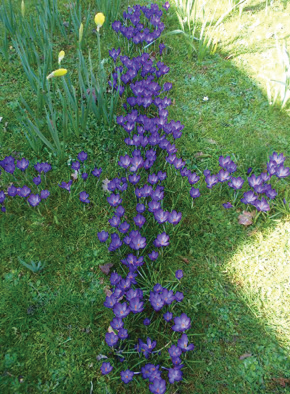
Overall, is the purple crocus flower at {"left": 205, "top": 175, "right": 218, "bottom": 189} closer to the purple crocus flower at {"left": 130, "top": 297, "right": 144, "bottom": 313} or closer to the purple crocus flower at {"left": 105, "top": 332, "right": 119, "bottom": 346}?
the purple crocus flower at {"left": 130, "top": 297, "right": 144, "bottom": 313}

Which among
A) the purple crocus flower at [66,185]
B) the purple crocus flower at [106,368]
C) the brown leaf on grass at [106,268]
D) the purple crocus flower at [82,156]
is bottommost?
the purple crocus flower at [106,368]

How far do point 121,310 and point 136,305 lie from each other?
81 millimetres

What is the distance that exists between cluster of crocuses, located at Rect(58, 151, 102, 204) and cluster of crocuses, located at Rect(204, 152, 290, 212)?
0.81 meters

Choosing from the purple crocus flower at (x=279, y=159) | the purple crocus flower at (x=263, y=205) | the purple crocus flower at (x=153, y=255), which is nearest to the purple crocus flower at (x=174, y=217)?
the purple crocus flower at (x=153, y=255)

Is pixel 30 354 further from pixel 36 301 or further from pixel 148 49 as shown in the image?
pixel 148 49

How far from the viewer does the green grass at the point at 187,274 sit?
169 cm

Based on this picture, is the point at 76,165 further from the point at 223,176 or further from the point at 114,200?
the point at 223,176

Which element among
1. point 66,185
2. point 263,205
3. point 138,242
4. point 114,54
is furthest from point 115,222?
point 114,54

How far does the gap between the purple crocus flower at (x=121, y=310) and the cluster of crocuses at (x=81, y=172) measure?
0.84 meters

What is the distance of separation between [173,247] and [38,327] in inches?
36.2

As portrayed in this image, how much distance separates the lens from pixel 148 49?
11.6 ft

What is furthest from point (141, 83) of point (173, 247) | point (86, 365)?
point (86, 365)

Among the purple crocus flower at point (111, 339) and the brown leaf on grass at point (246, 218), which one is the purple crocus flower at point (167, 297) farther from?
the brown leaf on grass at point (246, 218)

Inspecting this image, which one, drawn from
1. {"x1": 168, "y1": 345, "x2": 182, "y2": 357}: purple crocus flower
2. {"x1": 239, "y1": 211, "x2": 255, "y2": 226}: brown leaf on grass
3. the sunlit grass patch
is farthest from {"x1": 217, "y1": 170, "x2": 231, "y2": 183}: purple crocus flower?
{"x1": 168, "y1": 345, "x2": 182, "y2": 357}: purple crocus flower
